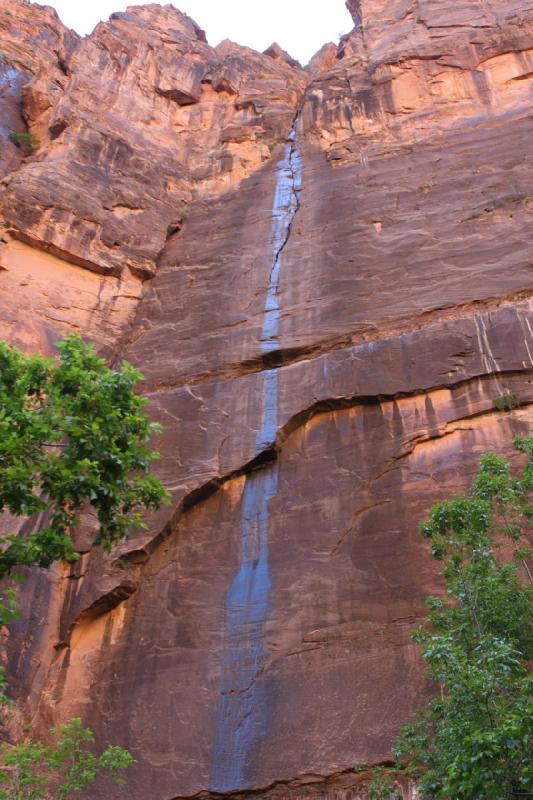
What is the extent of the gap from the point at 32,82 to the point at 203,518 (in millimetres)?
17694

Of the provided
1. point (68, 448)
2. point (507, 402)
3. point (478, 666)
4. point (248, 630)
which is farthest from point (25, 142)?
point (478, 666)

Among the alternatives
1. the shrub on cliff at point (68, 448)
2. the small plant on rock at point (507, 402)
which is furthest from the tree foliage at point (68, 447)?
the small plant on rock at point (507, 402)

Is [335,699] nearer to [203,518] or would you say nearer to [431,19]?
[203,518]

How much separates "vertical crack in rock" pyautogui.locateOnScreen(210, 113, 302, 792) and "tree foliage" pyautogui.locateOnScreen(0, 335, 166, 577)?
4107mm

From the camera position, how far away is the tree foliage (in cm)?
816

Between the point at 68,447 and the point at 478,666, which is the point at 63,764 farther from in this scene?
the point at 478,666

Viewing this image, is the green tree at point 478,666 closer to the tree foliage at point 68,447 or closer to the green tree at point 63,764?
the green tree at point 63,764

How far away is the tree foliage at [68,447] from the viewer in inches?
321

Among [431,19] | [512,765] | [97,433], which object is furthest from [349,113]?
[512,765]

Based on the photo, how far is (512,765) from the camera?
21.1 ft

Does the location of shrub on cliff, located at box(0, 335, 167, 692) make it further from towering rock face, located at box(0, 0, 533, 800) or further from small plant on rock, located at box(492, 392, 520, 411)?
small plant on rock, located at box(492, 392, 520, 411)

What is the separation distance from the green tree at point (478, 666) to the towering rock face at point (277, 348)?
1.88 m

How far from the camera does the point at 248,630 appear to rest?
12336mm

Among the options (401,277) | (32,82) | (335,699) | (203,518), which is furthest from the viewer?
(32,82)
